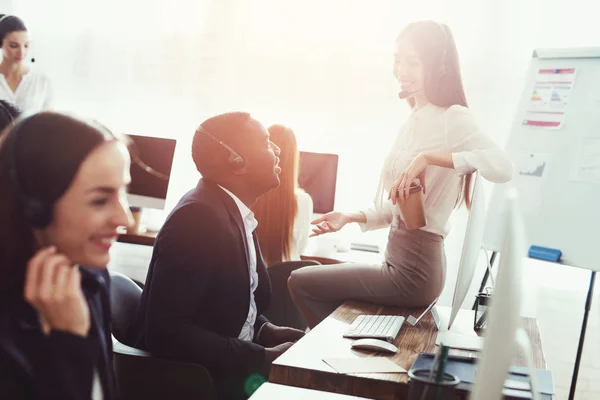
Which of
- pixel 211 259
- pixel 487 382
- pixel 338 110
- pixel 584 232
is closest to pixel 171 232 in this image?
pixel 211 259

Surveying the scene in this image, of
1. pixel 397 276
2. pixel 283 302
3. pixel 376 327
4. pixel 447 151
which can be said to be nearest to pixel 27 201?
pixel 376 327

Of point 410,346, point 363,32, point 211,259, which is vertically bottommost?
point 410,346

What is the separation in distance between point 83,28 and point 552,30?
10.3 feet

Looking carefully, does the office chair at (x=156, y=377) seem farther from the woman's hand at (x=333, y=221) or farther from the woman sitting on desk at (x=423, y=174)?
the woman's hand at (x=333, y=221)

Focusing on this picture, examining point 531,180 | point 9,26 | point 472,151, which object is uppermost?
point 9,26

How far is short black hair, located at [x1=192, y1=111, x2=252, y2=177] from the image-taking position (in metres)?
1.81

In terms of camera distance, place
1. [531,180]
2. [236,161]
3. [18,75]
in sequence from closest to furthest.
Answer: [236,161] → [531,180] → [18,75]

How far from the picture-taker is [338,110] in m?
4.07

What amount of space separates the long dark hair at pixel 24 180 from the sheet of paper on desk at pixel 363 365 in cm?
77

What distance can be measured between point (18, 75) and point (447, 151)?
9.46 feet

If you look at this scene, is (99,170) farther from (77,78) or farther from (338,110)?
(77,78)

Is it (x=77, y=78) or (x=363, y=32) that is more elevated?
(x=363, y=32)

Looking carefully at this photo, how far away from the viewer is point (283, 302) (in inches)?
95.3

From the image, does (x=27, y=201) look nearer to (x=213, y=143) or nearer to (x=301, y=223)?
(x=213, y=143)
